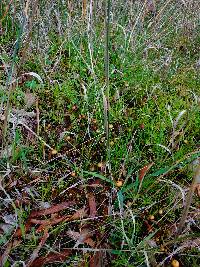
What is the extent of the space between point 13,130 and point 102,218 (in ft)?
1.79

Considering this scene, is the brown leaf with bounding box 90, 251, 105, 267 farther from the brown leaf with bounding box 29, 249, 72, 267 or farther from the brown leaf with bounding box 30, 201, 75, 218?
the brown leaf with bounding box 30, 201, 75, 218

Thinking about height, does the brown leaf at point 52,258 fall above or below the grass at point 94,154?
below

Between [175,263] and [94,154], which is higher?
[94,154]

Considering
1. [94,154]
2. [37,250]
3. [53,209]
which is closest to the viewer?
[37,250]

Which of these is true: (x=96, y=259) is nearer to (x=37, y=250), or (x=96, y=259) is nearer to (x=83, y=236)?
(x=83, y=236)

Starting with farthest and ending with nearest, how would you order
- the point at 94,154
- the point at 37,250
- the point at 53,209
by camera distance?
the point at 94,154
the point at 53,209
the point at 37,250

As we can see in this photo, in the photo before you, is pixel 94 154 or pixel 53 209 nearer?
pixel 53 209

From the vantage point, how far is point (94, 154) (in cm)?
148

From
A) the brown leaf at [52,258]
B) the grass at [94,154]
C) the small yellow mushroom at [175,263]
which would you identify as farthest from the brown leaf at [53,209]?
the small yellow mushroom at [175,263]

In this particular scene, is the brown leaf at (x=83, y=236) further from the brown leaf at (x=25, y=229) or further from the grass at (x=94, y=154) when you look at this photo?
the brown leaf at (x=25, y=229)

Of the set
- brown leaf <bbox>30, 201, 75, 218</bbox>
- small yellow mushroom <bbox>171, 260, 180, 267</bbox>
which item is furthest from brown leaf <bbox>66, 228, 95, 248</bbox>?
small yellow mushroom <bbox>171, 260, 180, 267</bbox>

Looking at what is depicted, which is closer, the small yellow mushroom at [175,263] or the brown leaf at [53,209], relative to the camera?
the small yellow mushroom at [175,263]

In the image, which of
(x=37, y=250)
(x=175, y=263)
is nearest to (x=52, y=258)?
(x=37, y=250)

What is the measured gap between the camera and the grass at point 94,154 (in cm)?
116
